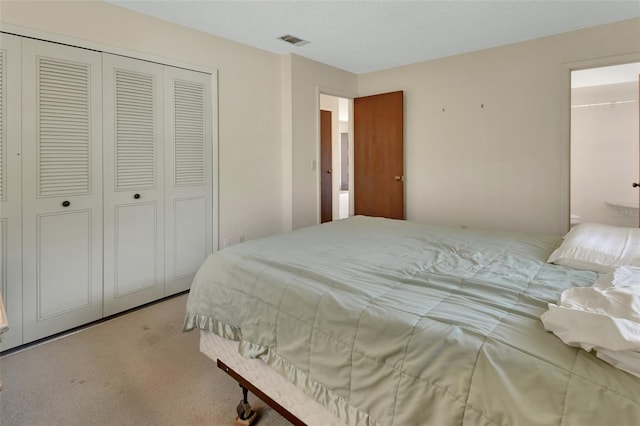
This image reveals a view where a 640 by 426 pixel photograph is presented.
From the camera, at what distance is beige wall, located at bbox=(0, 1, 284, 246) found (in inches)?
98.2

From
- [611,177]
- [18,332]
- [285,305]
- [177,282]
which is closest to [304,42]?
[177,282]

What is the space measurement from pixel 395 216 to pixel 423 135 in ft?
3.33

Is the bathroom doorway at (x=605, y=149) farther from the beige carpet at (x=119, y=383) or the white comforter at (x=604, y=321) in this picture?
the beige carpet at (x=119, y=383)

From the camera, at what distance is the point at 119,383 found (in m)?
1.88

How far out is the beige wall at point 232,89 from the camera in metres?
2.49

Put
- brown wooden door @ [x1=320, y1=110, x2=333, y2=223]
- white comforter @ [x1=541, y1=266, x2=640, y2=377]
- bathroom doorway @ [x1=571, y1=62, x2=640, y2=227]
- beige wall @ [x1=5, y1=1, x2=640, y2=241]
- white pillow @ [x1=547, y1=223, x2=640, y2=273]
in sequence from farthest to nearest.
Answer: brown wooden door @ [x1=320, y1=110, x2=333, y2=223]
bathroom doorway @ [x1=571, y1=62, x2=640, y2=227]
beige wall @ [x1=5, y1=1, x2=640, y2=241]
white pillow @ [x1=547, y1=223, x2=640, y2=273]
white comforter @ [x1=541, y1=266, x2=640, y2=377]

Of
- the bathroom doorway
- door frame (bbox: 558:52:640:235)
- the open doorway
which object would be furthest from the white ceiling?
the open doorway

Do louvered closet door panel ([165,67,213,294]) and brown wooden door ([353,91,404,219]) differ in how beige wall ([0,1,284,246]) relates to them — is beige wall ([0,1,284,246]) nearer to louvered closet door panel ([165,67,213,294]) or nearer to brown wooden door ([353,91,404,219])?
louvered closet door panel ([165,67,213,294])

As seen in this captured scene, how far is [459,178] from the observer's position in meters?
3.94

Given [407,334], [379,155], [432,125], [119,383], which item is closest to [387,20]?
[432,125]

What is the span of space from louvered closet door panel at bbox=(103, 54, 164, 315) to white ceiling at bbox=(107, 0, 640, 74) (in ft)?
1.85

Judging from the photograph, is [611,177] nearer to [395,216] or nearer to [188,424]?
[395,216]

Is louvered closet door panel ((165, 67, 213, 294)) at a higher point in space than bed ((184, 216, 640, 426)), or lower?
higher

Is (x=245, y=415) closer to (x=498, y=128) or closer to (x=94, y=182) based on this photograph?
(x=94, y=182)
